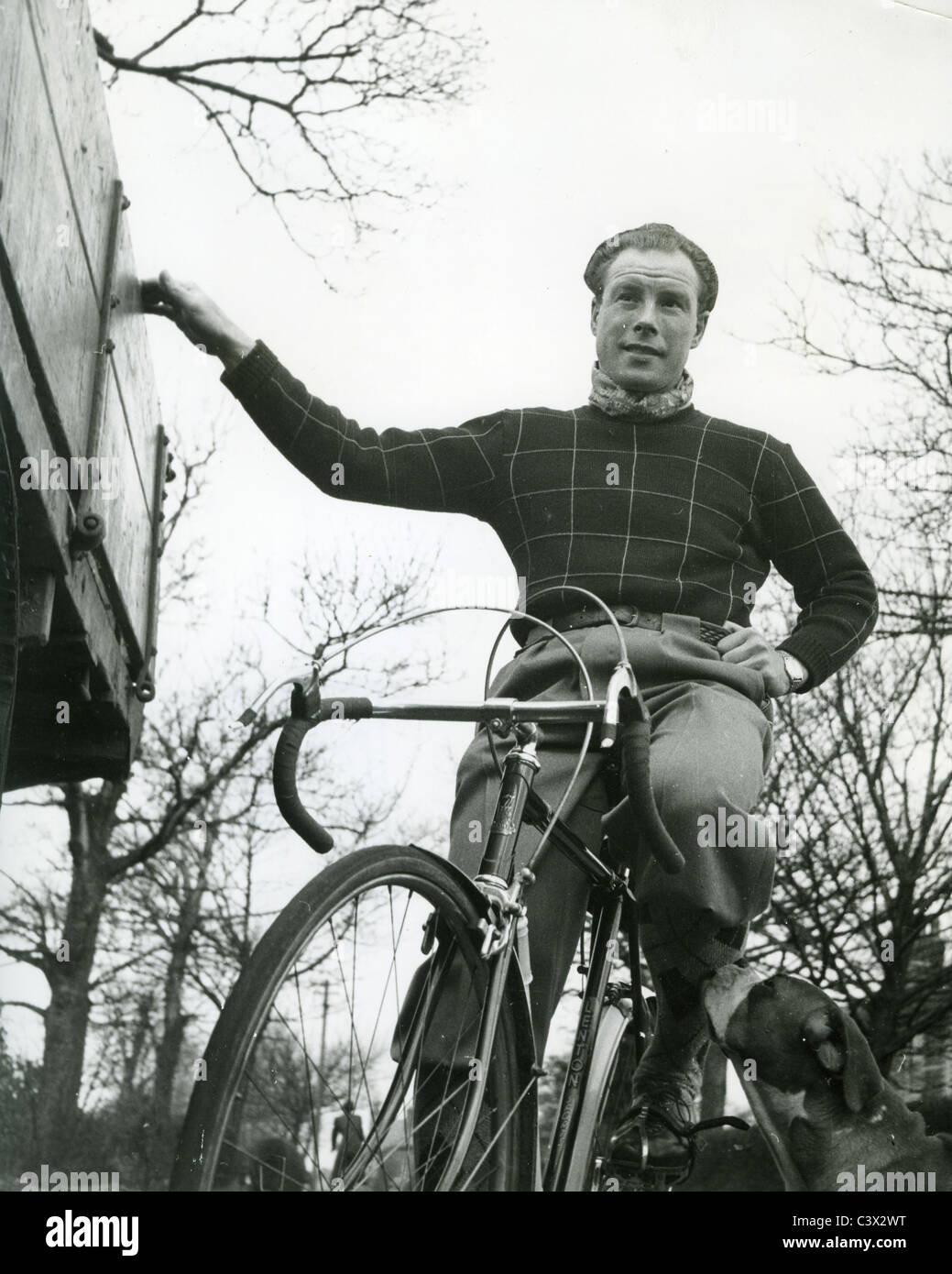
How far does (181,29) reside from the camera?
124 inches

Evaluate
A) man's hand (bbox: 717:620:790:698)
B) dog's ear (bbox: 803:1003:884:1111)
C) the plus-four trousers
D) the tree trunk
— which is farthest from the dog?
the tree trunk

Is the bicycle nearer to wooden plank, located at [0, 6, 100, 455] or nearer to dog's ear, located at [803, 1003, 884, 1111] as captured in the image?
dog's ear, located at [803, 1003, 884, 1111]

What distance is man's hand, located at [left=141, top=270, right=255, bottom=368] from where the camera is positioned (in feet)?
7.56

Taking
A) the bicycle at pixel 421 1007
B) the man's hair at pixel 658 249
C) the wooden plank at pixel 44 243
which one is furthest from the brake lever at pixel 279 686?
the man's hair at pixel 658 249

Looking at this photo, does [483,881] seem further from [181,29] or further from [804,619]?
[181,29]

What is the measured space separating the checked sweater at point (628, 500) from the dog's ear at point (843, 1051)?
56 cm

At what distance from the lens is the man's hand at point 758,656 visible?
2348 millimetres

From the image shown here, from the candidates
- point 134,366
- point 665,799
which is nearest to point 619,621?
point 665,799

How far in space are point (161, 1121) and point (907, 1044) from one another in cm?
187

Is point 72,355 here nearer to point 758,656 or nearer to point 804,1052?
point 758,656

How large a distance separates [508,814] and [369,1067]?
1.15ft

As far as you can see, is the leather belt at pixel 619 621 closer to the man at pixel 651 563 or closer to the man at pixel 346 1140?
the man at pixel 651 563

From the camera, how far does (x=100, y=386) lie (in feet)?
8.07
